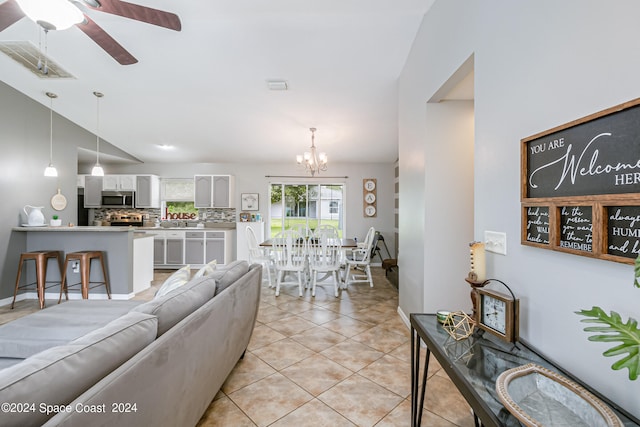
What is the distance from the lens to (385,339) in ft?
A: 9.21

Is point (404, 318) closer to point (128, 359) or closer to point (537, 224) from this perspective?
point (537, 224)

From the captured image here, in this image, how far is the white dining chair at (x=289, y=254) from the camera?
4.22 metres

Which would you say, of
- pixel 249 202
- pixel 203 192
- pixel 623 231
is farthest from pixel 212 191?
pixel 623 231

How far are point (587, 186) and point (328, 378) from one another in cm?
194

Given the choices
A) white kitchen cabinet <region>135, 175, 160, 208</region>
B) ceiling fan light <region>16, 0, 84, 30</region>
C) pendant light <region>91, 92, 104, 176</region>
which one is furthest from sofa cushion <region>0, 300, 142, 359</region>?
white kitchen cabinet <region>135, 175, 160, 208</region>

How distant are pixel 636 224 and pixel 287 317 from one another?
10.1 ft

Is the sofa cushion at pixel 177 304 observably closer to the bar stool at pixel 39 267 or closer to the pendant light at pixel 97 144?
the pendant light at pixel 97 144

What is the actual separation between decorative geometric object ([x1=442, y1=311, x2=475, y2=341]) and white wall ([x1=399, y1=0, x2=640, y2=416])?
0.73 ft

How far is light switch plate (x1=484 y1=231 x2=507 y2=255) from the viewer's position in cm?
146

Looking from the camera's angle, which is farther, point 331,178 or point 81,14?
point 331,178

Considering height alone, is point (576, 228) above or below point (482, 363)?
above

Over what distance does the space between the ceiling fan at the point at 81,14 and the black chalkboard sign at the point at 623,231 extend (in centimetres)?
246

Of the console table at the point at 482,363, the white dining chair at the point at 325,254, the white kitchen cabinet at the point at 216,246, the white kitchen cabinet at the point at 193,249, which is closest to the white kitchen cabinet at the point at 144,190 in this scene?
the white kitchen cabinet at the point at 193,249

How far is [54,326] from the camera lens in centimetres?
187
